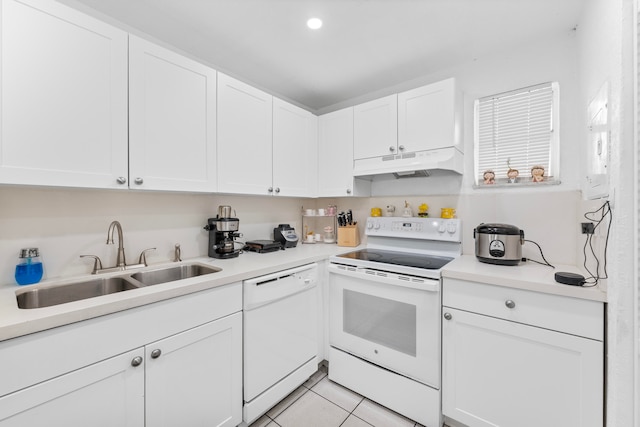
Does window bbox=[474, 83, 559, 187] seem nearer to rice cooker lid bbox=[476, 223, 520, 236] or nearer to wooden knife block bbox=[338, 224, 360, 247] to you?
rice cooker lid bbox=[476, 223, 520, 236]

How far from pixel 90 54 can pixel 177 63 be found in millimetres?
413

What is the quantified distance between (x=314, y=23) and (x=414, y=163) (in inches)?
44.9

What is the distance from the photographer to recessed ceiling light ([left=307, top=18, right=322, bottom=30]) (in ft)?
5.16

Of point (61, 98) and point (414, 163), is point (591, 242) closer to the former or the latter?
point (414, 163)

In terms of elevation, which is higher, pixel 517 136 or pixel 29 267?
pixel 517 136

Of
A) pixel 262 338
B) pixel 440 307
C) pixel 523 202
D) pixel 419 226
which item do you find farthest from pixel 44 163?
pixel 523 202

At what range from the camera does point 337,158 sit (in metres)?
2.46

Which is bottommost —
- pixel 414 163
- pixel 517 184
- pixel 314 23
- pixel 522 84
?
pixel 517 184

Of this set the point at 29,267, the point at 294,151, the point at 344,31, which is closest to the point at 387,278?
the point at 294,151

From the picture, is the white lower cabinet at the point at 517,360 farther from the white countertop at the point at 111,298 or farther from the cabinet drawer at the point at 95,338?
the cabinet drawer at the point at 95,338

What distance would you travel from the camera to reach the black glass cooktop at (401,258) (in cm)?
175

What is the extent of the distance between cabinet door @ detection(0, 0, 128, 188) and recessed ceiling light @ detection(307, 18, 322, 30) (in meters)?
1.00

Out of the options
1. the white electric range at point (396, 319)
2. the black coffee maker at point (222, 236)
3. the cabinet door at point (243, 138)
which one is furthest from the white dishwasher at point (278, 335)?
the cabinet door at point (243, 138)

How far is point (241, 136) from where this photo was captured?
1.90 metres
